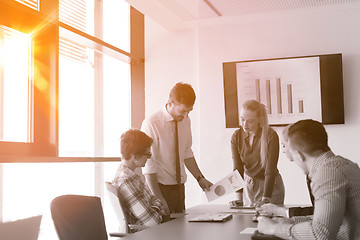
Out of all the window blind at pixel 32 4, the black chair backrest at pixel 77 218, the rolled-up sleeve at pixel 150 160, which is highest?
the window blind at pixel 32 4

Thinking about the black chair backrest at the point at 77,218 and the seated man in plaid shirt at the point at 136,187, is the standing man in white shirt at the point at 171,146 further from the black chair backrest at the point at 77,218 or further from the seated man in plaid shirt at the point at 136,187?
the black chair backrest at the point at 77,218

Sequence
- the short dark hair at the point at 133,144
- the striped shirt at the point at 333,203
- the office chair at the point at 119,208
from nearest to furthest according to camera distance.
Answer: the striped shirt at the point at 333,203
the office chair at the point at 119,208
the short dark hair at the point at 133,144

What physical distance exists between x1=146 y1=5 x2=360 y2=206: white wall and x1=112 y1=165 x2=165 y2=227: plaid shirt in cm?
271

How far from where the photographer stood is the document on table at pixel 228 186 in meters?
3.15

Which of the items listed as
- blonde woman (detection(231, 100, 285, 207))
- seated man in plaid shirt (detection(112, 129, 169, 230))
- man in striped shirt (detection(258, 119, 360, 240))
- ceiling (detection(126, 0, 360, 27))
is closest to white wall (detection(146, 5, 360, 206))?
ceiling (detection(126, 0, 360, 27))

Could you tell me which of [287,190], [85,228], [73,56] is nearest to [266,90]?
[287,190]

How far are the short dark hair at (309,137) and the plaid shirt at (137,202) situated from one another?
43.9 inches

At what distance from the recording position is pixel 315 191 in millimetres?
1819

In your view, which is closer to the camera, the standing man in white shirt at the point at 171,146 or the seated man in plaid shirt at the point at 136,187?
the seated man in plaid shirt at the point at 136,187

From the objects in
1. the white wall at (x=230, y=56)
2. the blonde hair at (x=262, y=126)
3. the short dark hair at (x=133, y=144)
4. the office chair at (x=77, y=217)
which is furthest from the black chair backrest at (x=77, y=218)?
the white wall at (x=230, y=56)

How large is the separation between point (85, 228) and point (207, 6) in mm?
3416

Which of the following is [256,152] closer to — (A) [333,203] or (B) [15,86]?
(A) [333,203]

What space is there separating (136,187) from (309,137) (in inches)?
47.8

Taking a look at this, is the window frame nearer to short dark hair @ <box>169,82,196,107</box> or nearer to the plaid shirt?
the plaid shirt
